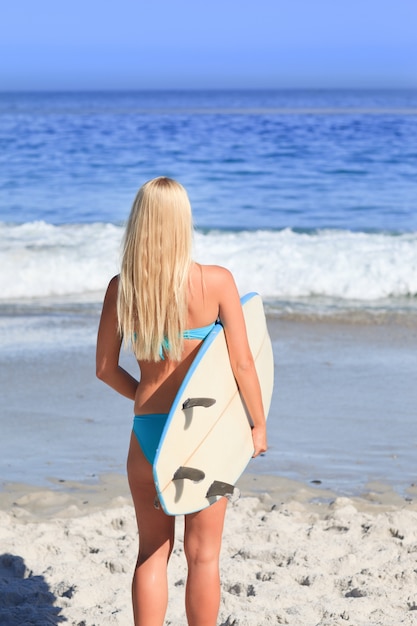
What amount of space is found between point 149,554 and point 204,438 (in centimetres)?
42

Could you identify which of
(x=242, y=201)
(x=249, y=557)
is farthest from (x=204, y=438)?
(x=242, y=201)

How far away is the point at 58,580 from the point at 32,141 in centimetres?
→ 2020

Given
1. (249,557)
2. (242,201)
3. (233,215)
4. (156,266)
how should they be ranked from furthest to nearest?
1. (242,201)
2. (233,215)
3. (249,557)
4. (156,266)

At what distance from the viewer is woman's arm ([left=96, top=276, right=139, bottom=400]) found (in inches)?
98.2

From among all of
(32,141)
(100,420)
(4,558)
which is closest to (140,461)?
(4,558)

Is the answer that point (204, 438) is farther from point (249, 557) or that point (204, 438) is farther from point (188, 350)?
point (249, 557)

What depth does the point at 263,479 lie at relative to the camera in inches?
180

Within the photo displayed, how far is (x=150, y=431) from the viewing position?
8.24 feet

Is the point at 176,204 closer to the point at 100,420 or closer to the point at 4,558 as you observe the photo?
the point at 4,558

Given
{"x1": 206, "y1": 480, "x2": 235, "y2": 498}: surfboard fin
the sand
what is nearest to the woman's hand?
{"x1": 206, "y1": 480, "x2": 235, "y2": 498}: surfboard fin

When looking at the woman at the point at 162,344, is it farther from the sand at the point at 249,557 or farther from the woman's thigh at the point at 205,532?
the sand at the point at 249,557

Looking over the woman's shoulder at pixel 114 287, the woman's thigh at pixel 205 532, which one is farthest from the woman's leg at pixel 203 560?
the woman's shoulder at pixel 114 287

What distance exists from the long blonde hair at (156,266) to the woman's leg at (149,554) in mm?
369

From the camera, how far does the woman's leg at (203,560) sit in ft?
8.36
